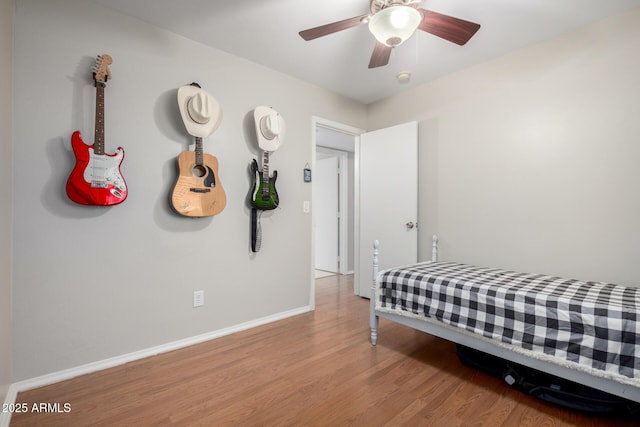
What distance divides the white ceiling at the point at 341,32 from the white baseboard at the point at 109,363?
239 cm

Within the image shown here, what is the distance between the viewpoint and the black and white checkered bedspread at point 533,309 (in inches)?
56.7

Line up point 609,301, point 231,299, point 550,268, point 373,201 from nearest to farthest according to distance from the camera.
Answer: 1. point 609,301
2. point 550,268
3. point 231,299
4. point 373,201

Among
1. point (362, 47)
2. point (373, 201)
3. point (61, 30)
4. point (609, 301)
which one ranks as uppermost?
point (362, 47)

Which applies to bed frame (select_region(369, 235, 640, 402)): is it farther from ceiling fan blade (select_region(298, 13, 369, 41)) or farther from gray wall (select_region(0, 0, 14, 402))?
gray wall (select_region(0, 0, 14, 402))

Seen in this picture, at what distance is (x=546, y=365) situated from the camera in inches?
63.8

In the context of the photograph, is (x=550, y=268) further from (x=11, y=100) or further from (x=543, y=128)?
(x=11, y=100)

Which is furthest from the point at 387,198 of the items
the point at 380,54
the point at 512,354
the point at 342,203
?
the point at 512,354

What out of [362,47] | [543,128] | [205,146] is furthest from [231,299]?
[543,128]

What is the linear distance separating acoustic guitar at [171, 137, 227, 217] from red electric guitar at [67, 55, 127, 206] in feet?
1.19

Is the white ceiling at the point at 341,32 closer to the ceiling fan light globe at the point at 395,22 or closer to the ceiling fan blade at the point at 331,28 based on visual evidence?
the ceiling fan blade at the point at 331,28

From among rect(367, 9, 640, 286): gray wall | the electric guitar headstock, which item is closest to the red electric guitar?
the electric guitar headstock

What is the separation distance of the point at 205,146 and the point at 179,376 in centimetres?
168

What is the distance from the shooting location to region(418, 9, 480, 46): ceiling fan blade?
162 centimetres

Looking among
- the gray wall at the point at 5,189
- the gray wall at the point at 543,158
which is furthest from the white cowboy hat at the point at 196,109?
the gray wall at the point at 543,158
